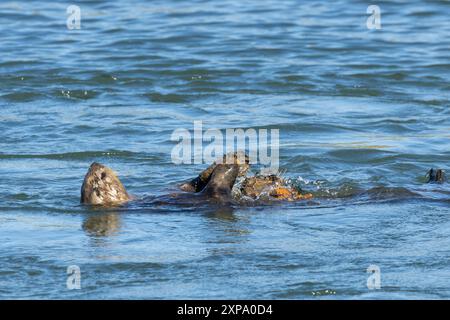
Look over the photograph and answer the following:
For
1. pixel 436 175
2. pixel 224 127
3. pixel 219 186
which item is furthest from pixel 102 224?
pixel 224 127

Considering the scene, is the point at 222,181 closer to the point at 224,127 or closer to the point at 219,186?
the point at 219,186

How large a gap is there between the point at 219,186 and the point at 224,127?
3.09m

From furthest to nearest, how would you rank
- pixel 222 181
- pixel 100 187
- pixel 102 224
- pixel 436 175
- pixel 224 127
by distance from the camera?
1. pixel 224 127
2. pixel 436 175
3. pixel 100 187
4. pixel 222 181
5. pixel 102 224

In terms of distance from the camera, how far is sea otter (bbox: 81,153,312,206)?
813cm

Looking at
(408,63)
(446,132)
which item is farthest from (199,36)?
(446,132)

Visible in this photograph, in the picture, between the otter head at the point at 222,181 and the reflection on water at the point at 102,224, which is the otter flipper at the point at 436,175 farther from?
the reflection on water at the point at 102,224

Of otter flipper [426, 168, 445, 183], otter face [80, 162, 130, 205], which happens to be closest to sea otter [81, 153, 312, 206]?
otter face [80, 162, 130, 205]

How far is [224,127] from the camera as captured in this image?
1118cm

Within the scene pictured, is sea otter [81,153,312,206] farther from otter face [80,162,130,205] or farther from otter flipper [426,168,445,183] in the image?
otter flipper [426,168,445,183]

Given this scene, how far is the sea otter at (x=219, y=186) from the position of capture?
8133 mm

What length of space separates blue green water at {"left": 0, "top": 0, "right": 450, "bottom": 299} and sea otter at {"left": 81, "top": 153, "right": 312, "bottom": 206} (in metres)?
0.16

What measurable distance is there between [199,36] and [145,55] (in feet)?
5.23

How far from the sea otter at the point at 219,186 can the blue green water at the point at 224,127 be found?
158 mm
